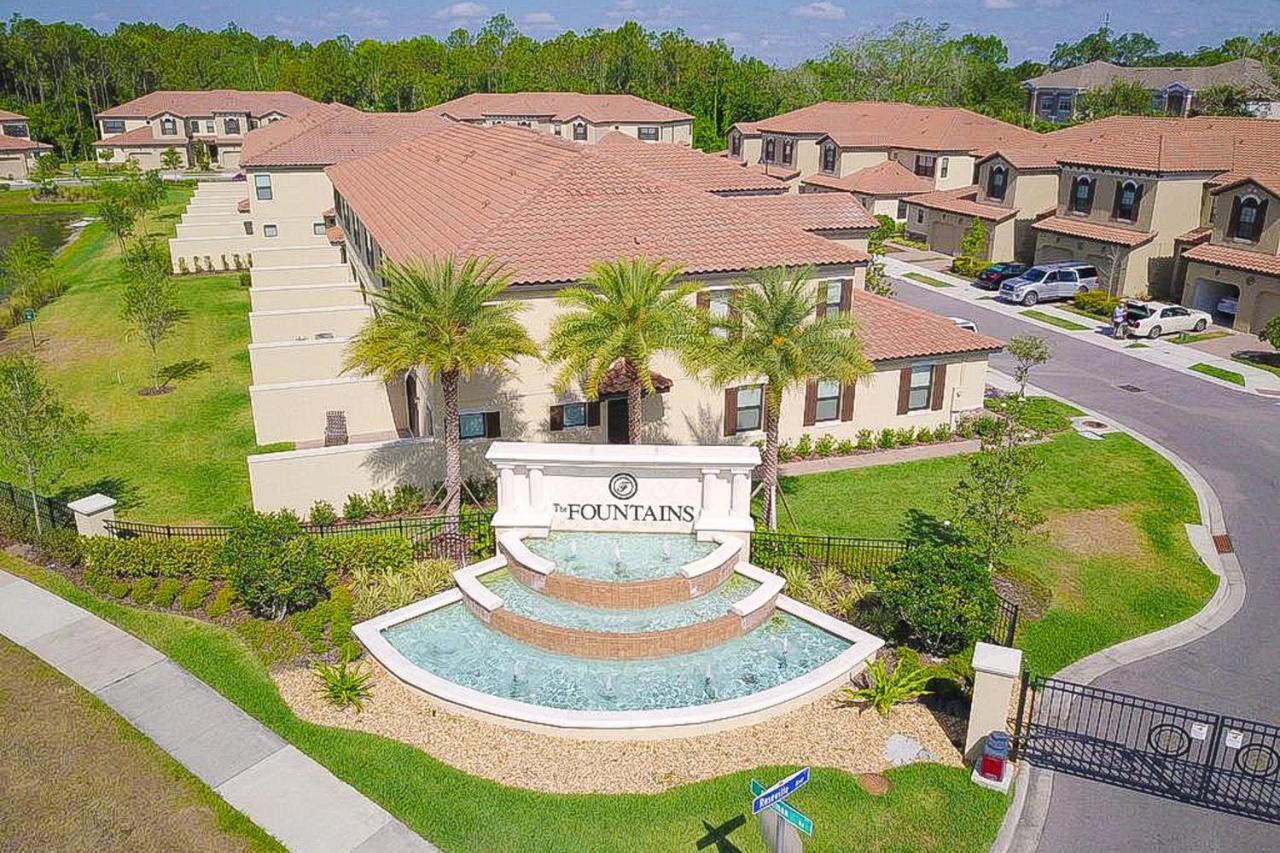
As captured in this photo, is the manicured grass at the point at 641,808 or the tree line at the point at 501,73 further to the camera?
the tree line at the point at 501,73

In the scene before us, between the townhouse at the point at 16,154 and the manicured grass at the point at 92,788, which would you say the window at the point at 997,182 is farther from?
the townhouse at the point at 16,154

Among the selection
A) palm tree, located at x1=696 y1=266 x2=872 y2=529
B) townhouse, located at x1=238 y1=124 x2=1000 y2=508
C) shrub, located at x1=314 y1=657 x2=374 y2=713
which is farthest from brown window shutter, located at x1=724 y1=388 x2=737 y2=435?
shrub, located at x1=314 y1=657 x2=374 y2=713

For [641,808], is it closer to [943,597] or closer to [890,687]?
[890,687]

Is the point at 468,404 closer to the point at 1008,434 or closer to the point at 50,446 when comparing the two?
the point at 50,446

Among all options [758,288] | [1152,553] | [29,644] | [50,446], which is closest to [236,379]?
[50,446]

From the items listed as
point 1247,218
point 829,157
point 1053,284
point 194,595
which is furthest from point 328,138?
point 1247,218

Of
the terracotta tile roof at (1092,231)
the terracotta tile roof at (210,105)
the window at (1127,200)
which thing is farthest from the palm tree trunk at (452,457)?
the terracotta tile roof at (210,105)
